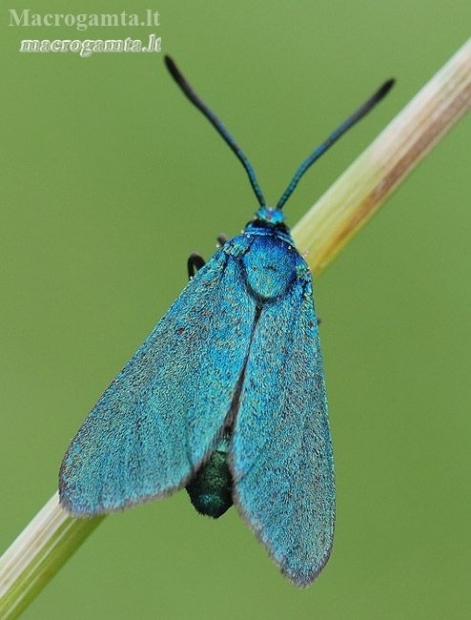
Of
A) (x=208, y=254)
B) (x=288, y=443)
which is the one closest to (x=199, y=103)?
(x=288, y=443)

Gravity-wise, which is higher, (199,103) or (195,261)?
(199,103)

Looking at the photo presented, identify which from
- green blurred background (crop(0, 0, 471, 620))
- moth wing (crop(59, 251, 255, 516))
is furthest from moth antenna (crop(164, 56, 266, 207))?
green blurred background (crop(0, 0, 471, 620))

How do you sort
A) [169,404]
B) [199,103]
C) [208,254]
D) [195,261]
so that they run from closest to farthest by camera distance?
[169,404] → [199,103] → [195,261] → [208,254]

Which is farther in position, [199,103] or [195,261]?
[195,261]

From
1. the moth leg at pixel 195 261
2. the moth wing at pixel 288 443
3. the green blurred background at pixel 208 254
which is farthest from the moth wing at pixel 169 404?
the green blurred background at pixel 208 254

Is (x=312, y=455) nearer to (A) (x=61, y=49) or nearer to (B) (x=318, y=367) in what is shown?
(B) (x=318, y=367)

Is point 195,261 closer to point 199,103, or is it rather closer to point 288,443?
point 199,103

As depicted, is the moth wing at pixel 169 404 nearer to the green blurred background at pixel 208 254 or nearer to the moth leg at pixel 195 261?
Answer: the moth leg at pixel 195 261
